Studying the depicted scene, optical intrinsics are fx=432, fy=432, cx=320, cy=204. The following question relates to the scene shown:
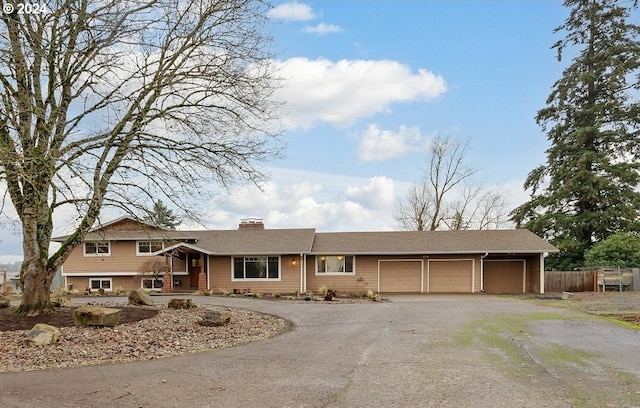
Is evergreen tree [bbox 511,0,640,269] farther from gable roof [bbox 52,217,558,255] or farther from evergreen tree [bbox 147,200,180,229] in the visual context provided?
evergreen tree [bbox 147,200,180,229]

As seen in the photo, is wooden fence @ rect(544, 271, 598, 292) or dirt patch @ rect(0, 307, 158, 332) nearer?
dirt patch @ rect(0, 307, 158, 332)

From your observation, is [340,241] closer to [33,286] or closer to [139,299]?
[139,299]

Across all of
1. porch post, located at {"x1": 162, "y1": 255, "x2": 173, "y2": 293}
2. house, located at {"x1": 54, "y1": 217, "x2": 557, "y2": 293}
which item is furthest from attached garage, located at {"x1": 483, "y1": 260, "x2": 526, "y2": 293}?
porch post, located at {"x1": 162, "y1": 255, "x2": 173, "y2": 293}

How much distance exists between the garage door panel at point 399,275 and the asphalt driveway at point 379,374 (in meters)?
12.9

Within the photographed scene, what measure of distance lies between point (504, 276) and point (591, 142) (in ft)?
38.4

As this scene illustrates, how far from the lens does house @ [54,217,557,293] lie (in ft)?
72.5

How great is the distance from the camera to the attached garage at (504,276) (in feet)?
74.7

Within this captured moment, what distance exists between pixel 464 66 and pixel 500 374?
12.0 meters

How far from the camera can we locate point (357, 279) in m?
22.7

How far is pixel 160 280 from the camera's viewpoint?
23406 mm

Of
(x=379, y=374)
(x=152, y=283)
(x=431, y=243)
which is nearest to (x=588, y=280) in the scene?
(x=431, y=243)

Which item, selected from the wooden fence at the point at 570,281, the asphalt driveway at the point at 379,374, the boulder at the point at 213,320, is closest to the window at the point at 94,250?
the boulder at the point at 213,320

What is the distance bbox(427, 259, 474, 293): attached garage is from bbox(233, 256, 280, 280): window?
8097mm

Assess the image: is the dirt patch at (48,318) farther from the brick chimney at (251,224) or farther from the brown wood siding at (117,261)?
the brick chimney at (251,224)
